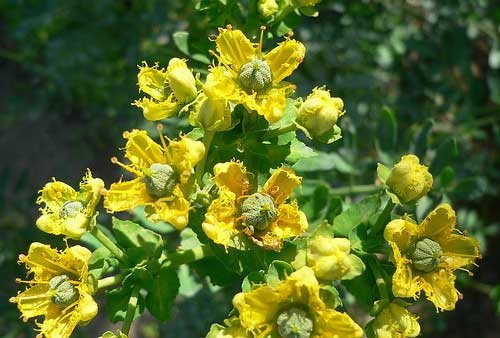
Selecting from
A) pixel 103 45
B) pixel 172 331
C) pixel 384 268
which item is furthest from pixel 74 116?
pixel 384 268

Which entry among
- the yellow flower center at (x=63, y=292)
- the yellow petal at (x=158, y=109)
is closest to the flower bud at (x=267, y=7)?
the yellow petal at (x=158, y=109)

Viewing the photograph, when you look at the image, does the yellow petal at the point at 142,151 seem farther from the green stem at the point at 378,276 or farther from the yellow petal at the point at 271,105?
the green stem at the point at 378,276

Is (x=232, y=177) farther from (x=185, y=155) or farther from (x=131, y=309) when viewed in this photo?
(x=131, y=309)

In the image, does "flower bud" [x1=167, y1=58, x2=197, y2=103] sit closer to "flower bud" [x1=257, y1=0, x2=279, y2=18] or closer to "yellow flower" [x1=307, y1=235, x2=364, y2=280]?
"flower bud" [x1=257, y1=0, x2=279, y2=18]

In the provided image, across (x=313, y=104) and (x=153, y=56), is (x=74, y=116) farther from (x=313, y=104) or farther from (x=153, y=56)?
(x=313, y=104)

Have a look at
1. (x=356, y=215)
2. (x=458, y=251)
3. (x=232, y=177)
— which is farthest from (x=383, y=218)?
(x=232, y=177)
